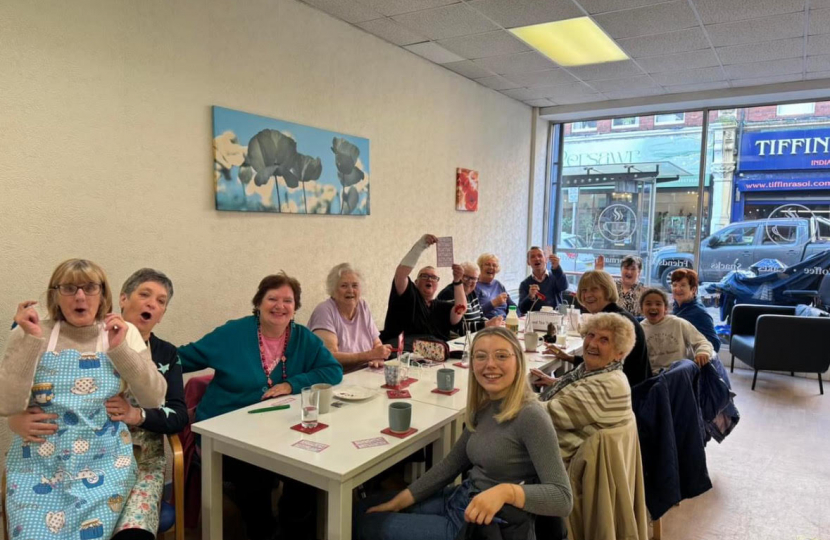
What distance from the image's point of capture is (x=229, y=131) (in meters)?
3.31

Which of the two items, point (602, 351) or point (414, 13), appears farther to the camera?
point (414, 13)

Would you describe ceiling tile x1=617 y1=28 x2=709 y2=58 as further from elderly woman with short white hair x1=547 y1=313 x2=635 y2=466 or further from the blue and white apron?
the blue and white apron

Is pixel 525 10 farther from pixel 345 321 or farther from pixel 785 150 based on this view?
pixel 785 150

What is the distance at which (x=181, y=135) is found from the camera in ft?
10.1

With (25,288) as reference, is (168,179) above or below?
above

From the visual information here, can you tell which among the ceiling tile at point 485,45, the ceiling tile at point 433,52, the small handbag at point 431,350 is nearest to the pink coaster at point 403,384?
the small handbag at point 431,350

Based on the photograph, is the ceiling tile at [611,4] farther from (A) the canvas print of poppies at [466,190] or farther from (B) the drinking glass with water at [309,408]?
(B) the drinking glass with water at [309,408]

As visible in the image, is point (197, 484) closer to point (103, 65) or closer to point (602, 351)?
point (602, 351)

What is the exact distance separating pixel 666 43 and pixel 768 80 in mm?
1779

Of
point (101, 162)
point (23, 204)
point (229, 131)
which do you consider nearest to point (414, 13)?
point (229, 131)

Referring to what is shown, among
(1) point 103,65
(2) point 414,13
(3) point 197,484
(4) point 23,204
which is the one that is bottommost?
(3) point 197,484

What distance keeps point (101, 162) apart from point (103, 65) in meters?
0.46

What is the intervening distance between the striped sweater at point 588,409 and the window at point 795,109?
5.37 metres

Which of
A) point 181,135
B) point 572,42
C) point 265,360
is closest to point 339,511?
point 265,360
